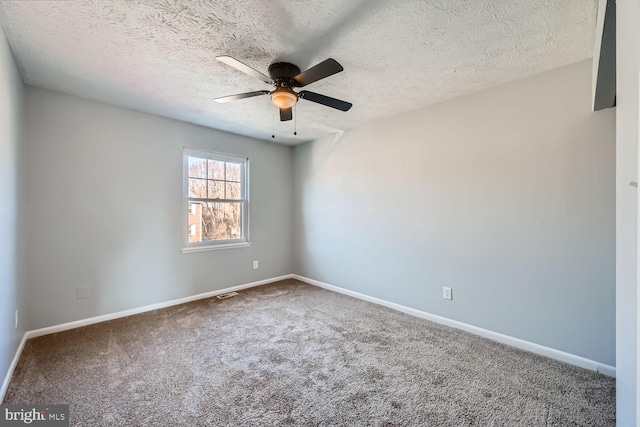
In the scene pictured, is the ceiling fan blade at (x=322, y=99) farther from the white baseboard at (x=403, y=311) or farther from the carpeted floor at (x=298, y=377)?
the white baseboard at (x=403, y=311)

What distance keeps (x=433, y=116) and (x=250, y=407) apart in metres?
3.06

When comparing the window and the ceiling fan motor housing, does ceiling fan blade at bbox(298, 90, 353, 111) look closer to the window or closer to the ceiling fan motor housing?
the ceiling fan motor housing

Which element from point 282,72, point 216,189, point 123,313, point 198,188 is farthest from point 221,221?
point 282,72

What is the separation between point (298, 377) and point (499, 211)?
2230mm

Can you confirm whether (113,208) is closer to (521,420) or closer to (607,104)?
(521,420)

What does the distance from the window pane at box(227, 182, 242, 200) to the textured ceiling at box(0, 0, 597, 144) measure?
150cm

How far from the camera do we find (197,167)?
371 cm

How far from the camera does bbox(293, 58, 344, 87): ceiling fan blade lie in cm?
171

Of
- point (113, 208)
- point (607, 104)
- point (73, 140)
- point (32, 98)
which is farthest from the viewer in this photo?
point (113, 208)

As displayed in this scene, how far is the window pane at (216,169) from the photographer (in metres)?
3.86

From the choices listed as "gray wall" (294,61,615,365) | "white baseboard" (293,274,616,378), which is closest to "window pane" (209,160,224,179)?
"gray wall" (294,61,615,365)

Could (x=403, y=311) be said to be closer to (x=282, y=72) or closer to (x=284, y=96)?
(x=284, y=96)

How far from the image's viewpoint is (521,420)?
157 centimetres

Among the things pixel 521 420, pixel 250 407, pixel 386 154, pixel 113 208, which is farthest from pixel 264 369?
pixel 386 154
